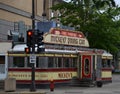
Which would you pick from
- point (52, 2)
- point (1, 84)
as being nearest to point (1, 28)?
point (1, 84)

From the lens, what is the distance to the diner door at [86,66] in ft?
117

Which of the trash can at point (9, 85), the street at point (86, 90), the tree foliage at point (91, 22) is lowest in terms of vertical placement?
the street at point (86, 90)

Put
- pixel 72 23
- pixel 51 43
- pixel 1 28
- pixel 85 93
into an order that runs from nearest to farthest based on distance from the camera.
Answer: pixel 85 93 < pixel 51 43 < pixel 1 28 < pixel 72 23

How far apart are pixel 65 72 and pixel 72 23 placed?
20.7 metres

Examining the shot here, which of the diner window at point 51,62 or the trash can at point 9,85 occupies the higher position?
the diner window at point 51,62

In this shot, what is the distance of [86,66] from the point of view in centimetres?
3622

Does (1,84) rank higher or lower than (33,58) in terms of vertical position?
lower

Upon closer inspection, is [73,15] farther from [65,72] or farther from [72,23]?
[65,72]

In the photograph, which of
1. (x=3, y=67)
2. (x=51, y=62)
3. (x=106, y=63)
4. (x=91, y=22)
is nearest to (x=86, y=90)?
(x=51, y=62)

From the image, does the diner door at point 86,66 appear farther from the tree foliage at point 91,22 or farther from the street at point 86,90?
the tree foliage at point 91,22

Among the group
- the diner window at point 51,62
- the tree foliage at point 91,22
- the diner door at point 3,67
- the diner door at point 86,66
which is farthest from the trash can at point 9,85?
the tree foliage at point 91,22

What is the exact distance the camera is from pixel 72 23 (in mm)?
54406

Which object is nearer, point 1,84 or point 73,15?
point 1,84

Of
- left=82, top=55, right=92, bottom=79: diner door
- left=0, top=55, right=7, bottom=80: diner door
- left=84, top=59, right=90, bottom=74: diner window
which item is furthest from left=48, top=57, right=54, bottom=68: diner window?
left=0, top=55, right=7, bottom=80: diner door
